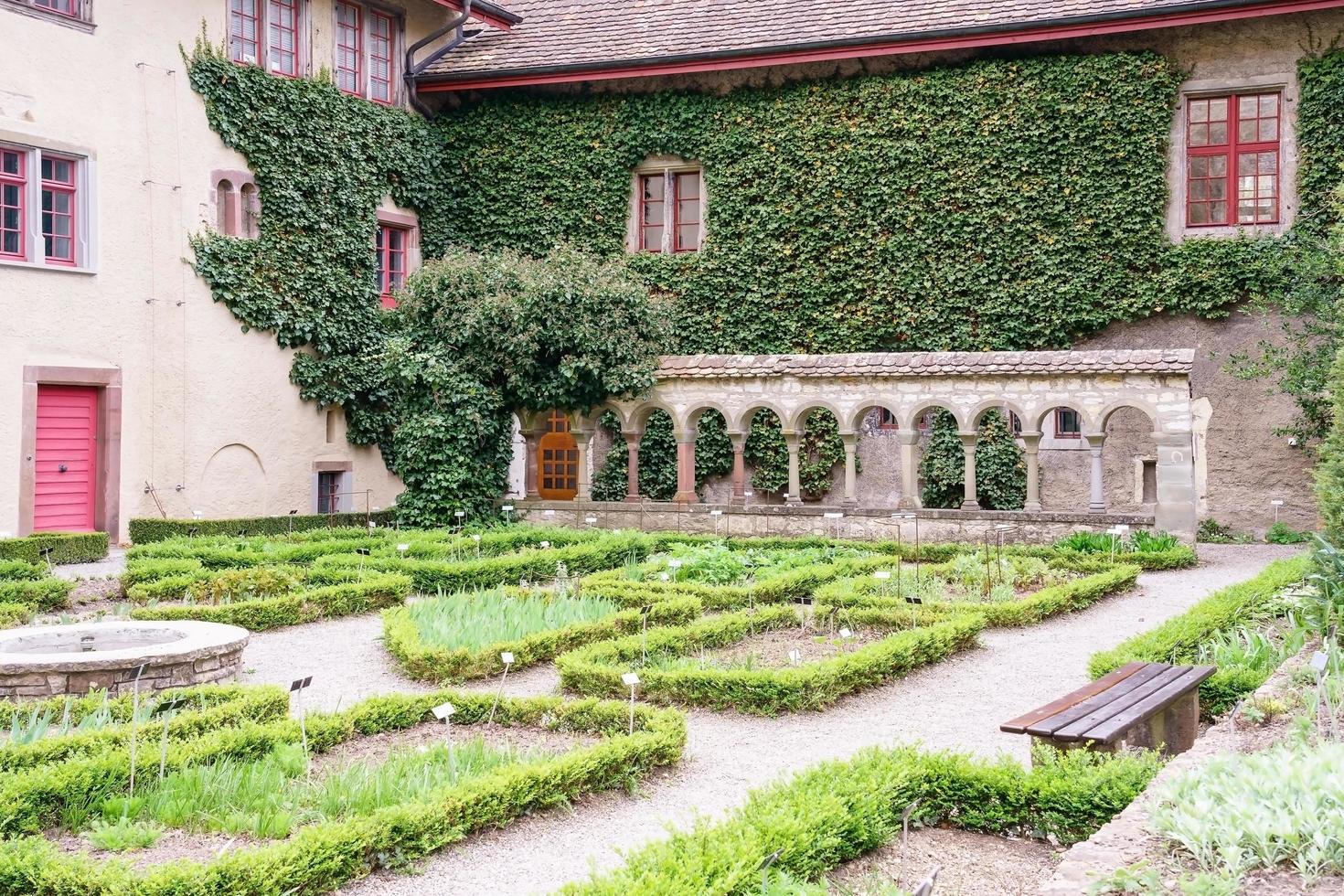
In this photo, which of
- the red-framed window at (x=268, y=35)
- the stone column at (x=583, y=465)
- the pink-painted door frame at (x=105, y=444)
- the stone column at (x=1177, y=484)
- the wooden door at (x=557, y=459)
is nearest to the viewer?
the stone column at (x=1177, y=484)

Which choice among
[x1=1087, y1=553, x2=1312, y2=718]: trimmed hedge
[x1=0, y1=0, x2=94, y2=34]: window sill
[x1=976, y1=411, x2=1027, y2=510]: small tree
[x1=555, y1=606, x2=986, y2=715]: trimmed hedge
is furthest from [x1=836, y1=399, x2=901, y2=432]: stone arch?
[x1=0, y1=0, x2=94, y2=34]: window sill

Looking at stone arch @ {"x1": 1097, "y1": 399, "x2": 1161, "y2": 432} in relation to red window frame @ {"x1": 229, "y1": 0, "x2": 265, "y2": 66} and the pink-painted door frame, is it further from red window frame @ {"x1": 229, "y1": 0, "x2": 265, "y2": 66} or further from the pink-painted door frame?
red window frame @ {"x1": 229, "y1": 0, "x2": 265, "y2": 66}

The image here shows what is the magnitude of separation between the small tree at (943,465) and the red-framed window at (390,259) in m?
7.86

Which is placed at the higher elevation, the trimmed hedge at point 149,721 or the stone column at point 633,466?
the stone column at point 633,466

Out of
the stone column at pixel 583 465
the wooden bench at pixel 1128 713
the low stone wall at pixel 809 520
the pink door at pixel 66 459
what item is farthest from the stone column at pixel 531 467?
the wooden bench at pixel 1128 713

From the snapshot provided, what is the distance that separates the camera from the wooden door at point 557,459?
1992 cm

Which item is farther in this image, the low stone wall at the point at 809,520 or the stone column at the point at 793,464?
the stone column at the point at 793,464

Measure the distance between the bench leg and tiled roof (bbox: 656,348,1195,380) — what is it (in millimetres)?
8188

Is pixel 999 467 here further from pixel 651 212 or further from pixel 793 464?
pixel 651 212

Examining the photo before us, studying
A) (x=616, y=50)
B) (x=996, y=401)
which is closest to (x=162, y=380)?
(x=616, y=50)

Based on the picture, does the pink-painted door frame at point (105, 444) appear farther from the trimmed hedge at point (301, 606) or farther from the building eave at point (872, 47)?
the building eave at point (872, 47)

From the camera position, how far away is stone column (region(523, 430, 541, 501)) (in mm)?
16250

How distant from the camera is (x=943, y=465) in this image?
17188mm

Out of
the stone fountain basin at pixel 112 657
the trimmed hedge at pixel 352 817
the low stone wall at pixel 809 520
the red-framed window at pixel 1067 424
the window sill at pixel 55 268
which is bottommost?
the trimmed hedge at pixel 352 817
